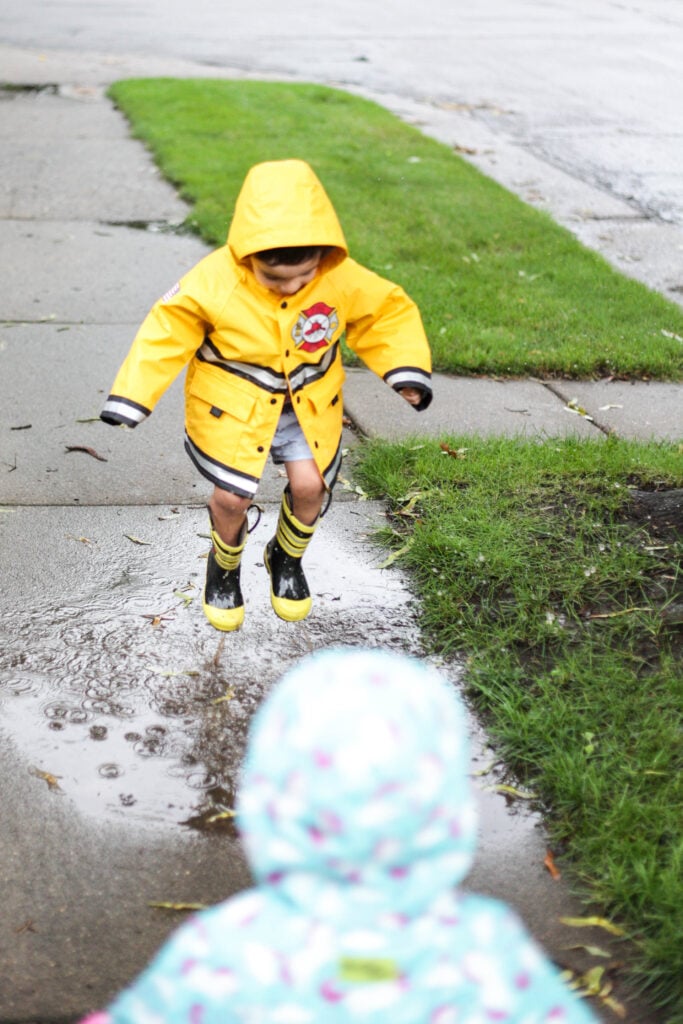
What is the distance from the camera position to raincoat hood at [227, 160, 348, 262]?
114 inches

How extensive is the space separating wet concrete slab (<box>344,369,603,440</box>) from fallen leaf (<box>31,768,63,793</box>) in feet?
7.88

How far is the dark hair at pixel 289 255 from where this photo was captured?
2994mm

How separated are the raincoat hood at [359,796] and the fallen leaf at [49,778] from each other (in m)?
1.69

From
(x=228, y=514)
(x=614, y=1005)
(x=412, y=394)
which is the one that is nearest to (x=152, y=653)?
(x=228, y=514)

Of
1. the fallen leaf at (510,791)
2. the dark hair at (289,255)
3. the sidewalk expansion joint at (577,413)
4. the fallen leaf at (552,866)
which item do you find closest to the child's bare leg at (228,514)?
the dark hair at (289,255)

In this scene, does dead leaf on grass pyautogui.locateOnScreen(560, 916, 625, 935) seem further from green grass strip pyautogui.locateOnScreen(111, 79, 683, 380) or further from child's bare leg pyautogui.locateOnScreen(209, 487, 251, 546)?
green grass strip pyautogui.locateOnScreen(111, 79, 683, 380)

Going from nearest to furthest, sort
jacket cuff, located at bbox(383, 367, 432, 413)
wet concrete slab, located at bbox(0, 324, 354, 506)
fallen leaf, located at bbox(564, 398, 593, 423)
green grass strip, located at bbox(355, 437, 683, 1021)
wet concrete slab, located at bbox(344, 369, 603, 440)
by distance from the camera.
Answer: green grass strip, located at bbox(355, 437, 683, 1021), jacket cuff, located at bbox(383, 367, 432, 413), wet concrete slab, located at bbox(0, 324, 354, 506), wet concrete slab, located at bbox(344, 369, 603, 440), fallen leaf, located at bbox(564, 398, 593, 423)

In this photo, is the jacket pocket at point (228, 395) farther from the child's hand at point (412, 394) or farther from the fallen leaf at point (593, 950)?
the fallen leaf at point (593, 950)

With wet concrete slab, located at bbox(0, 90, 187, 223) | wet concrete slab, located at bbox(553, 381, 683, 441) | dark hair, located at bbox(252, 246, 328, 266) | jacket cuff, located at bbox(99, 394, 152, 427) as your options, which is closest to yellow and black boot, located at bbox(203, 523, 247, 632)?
jacket cuff, located at bbox(99, 394, 152, 427)

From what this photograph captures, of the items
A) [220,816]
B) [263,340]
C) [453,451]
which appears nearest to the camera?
[220,816]

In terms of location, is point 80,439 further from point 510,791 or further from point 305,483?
point 510,791

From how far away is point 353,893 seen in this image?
132cm

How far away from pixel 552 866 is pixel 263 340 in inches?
57.6

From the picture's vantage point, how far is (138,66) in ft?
47.3
